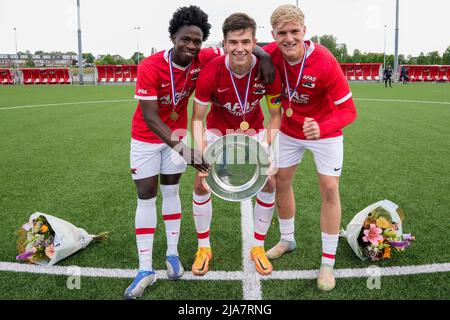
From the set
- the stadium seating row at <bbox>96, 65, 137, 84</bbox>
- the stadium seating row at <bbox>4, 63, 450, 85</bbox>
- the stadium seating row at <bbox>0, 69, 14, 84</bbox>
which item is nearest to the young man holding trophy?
the stadium seating row at <bbox>4, 63, 450, 85</bbox>

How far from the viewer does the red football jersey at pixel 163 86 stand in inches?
115

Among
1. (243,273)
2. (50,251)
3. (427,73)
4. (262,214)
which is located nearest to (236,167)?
(262,214)

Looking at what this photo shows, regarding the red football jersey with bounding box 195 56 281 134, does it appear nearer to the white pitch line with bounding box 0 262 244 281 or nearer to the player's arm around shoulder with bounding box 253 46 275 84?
the player's arm around shoulder with bounding box 253 46 275 84

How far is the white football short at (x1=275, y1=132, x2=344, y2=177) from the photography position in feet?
10.4

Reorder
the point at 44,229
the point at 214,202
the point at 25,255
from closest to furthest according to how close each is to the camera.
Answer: the point at 25,255 → the point at 44,229 → the point at 214,202

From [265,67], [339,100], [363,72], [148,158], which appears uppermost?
[363,72]

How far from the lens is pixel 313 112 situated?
3.22 metres

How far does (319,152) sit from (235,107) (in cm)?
81

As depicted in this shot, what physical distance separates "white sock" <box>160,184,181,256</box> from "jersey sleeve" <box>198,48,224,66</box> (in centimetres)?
112

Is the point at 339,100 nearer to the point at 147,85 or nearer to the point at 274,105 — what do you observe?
the point at 274,105

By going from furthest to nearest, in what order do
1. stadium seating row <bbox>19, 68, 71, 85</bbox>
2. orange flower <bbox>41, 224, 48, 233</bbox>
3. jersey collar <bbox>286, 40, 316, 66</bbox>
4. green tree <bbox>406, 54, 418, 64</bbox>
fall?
1. green tree <bbox>406, 54, 418, 64</bbox>
2. stadium seating row <bbox>19, 68, 71, 85</bbox>
3. orange flower <bbox>41, 224, 48, 233</bbox>
4. jersey collar <bbox>286, 40, 316, 66</bbox>

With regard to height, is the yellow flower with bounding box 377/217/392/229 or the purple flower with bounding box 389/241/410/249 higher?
the yellow flower with bounding box 377/217/392/229
